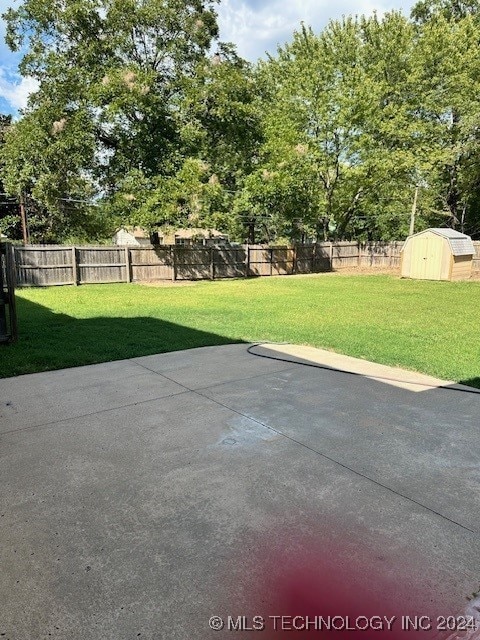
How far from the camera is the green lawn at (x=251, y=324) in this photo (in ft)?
16.6

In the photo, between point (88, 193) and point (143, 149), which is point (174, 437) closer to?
point (143, 149)

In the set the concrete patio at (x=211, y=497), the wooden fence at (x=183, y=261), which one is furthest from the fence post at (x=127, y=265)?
the concrete patio at (x=211, y=497)

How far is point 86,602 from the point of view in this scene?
149 centimetres

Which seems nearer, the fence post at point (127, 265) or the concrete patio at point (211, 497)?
the concrete patio at point (211, 497)

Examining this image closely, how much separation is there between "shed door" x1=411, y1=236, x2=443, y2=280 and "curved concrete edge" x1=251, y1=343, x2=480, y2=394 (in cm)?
1217

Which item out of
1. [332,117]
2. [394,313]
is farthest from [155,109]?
[394,313]

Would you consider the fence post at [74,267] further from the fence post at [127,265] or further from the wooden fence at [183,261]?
the fence post at [127,265]

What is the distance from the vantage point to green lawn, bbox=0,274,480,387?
506cm

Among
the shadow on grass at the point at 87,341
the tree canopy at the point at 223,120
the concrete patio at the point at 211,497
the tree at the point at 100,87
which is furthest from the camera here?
the tree canopy at the point at 223,120

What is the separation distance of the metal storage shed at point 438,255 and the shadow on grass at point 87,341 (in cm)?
1203

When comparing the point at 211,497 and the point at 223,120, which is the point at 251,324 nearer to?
the point at 211,497

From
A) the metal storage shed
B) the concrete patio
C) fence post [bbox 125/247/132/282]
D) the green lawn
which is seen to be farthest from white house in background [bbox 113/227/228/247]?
the concrete patio

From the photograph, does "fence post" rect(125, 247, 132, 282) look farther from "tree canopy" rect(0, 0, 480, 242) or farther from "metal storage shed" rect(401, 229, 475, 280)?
"metal storage shed" rect(401, 229, 475, 280)

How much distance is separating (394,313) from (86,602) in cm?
783
